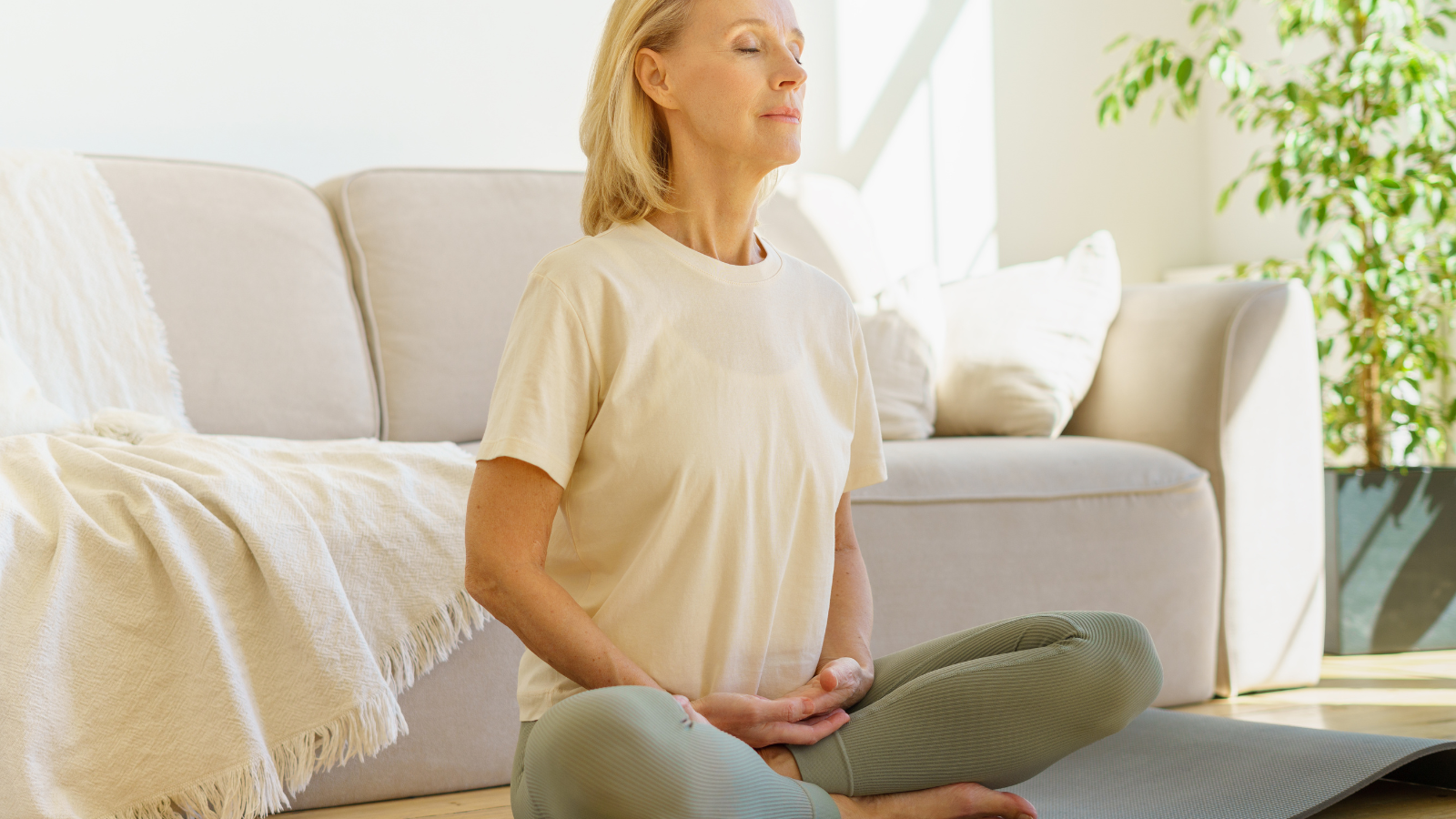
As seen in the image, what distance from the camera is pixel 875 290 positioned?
2781 mm

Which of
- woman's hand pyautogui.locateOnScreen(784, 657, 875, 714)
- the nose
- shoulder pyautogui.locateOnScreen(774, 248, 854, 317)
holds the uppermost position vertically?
the nose

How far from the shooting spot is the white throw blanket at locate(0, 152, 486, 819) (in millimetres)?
1391

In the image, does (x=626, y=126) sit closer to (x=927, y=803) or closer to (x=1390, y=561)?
(x=927, y=803)

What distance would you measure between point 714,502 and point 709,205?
0.29 meters

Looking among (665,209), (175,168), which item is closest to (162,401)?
(175,168)

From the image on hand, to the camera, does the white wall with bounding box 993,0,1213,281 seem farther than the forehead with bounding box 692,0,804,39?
Yes

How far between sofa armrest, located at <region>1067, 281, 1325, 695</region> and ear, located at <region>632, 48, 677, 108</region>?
135 cm

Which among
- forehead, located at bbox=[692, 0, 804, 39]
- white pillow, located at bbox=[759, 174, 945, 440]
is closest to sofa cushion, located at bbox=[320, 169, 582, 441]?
white pillow, located at bbox=[759, 174, 945, 440]

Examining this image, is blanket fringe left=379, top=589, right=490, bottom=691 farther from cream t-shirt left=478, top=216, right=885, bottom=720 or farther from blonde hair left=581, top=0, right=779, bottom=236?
blonde hair left=581, top=0, right=779, bottom=236

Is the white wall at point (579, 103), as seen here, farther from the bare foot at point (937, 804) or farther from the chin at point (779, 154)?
the bare foot at point (937, 804)

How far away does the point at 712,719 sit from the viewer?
108 cm

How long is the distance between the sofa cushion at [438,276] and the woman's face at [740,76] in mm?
1240

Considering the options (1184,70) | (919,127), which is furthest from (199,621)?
Result: (919,127)

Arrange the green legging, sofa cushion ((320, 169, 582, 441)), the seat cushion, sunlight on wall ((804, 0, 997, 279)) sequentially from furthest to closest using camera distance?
sunlight on wall ((804, 0, 997, 279))
sofa cushion ((320, 169, 582, 441))
the seat cushion
the green legging
